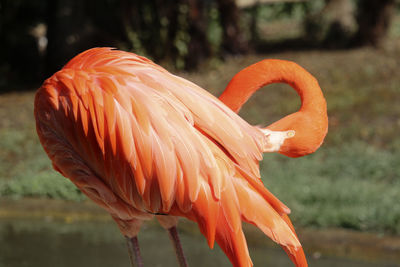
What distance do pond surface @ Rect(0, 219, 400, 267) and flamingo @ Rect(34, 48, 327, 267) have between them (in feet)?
4.38

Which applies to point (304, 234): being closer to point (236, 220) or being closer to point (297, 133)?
point (297, 133)

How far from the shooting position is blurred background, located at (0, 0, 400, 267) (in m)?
3.71

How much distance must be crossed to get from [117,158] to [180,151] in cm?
22

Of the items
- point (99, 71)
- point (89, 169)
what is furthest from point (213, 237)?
point (99, 71)

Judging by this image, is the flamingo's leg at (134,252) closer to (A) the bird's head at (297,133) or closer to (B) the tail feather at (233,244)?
(B) the tail feather at (233,244)

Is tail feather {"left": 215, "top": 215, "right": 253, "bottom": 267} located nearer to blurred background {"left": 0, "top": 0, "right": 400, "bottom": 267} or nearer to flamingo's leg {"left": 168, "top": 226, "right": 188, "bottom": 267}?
flamingo's leg {"left": 168, "top": 226, "right": 188, "bottom": 267}

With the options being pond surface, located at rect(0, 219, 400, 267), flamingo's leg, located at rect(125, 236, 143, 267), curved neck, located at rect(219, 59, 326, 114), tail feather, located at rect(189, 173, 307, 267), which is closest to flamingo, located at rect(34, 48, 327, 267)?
tail feather, located at rect(189, 173, 307, 267)

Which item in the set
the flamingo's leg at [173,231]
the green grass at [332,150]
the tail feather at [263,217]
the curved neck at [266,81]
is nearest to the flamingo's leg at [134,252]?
the flamingo's leg at [173,231]

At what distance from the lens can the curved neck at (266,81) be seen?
98.9 inches

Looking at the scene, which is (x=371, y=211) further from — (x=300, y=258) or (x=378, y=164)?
(x=300, y=258)

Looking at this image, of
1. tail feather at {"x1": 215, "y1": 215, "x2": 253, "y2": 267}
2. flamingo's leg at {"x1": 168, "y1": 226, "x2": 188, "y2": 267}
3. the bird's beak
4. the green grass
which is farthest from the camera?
the green grass

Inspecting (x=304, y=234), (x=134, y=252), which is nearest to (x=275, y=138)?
(x=134, y=252)

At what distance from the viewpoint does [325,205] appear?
419 centimetres

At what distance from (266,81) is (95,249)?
1.75 m
